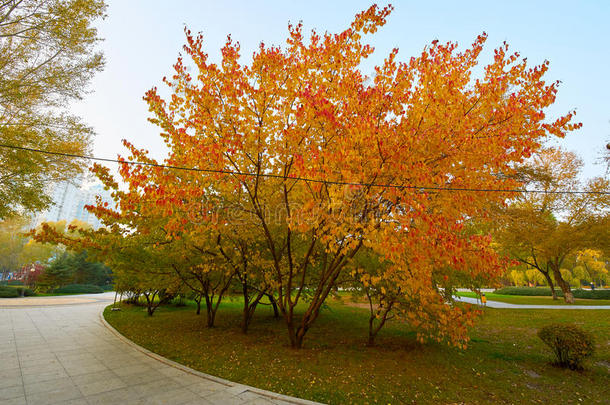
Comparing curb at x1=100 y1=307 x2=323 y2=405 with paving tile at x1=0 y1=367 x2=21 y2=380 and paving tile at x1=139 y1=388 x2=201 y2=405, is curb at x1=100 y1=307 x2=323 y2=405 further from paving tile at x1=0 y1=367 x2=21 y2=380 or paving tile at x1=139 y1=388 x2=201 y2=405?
paving tile at x1=0 y1=367 x2=21 y2=380

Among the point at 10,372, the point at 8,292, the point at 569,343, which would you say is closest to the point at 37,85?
the point at 10,372

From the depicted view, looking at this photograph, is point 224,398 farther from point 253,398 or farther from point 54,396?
point 54,396

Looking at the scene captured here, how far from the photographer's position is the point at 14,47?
9.75 m

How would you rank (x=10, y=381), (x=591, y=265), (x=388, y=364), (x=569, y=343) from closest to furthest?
(x=10, y=381) → (x=569, y=343) → (x=388, y=364) → (x=591, y=265)

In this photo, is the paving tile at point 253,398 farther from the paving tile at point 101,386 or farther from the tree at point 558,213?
the tree at point 558,213

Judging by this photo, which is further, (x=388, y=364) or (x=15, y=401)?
(x=388, y=364)

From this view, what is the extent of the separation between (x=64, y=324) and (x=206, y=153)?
1154 centimetres

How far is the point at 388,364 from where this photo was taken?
6609 mm

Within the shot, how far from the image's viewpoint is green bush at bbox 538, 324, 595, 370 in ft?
20.8

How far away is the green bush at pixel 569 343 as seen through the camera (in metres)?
6.33

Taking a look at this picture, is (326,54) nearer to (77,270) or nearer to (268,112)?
(268,112)

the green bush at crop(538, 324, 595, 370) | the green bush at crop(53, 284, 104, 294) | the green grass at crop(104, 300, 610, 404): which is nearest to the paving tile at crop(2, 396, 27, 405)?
the green grass at crop(104, 300, 610, 404)

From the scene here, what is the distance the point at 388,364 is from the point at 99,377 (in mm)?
6442

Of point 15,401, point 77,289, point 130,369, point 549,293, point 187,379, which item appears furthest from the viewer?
point 77,289
